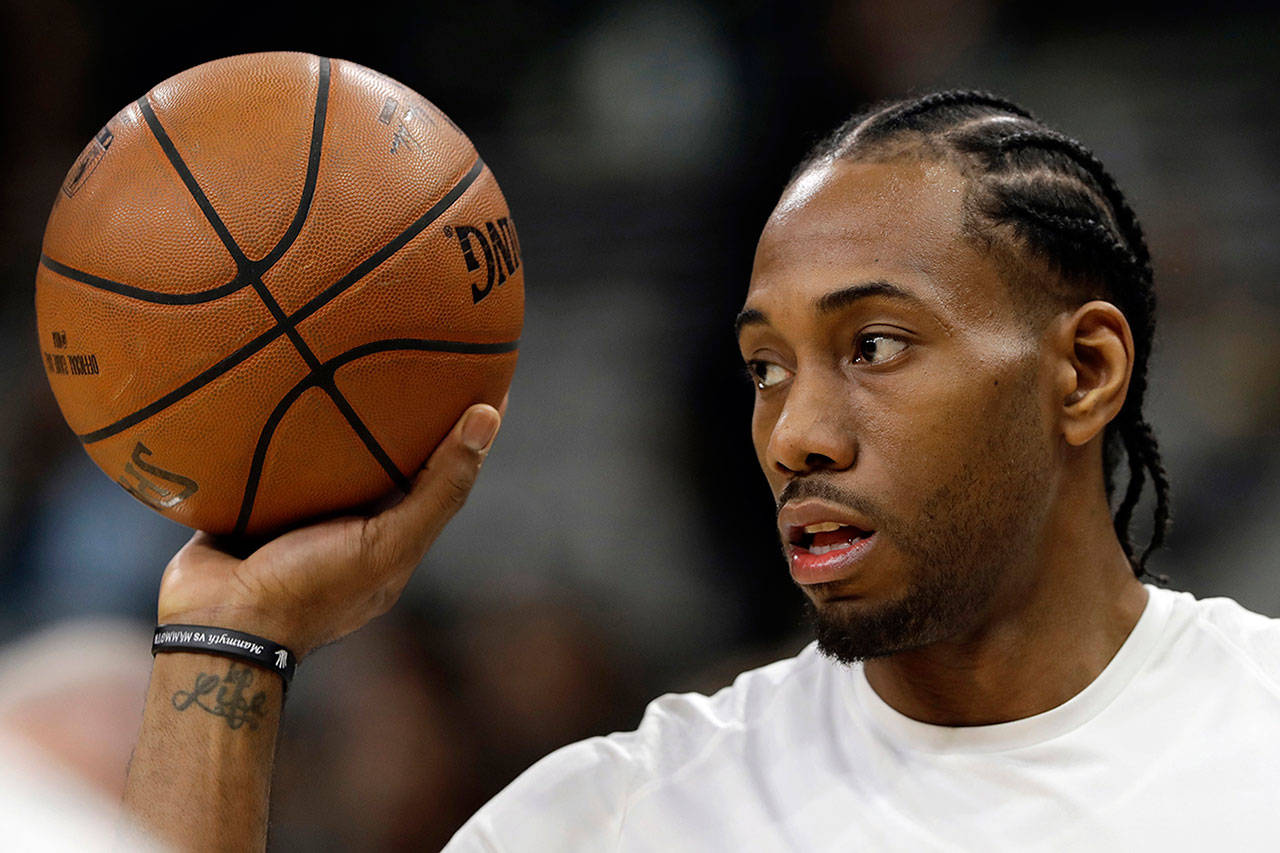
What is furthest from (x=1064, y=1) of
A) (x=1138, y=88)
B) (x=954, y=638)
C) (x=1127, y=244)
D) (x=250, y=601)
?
(x=250, y=601)

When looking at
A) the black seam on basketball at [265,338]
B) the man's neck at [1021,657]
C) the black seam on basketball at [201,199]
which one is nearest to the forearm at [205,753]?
the black seam on basketball at [265,338]

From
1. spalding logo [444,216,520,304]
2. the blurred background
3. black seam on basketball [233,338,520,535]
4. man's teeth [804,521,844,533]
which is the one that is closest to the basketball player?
man's teeth [804,521,844,533]

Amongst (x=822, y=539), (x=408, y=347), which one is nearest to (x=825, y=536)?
(x=822, y=539)

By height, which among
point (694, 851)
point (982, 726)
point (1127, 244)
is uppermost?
point (1127, 244)

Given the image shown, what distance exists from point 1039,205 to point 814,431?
695 millimetres

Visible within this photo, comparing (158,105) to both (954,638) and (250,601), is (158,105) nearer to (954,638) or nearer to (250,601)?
(250,601)

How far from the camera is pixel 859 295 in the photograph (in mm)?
2203

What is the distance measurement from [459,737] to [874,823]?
266 cm

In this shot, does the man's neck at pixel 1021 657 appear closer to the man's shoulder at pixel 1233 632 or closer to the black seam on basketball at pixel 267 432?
the man's shoulder at pixel 1233 632

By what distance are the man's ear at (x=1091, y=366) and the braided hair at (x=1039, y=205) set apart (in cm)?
6

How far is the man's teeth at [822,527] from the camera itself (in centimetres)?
218

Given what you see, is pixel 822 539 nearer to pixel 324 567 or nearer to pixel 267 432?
pixel 324 567

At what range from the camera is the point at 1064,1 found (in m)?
4.92

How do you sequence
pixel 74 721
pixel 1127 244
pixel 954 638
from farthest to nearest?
pixel 74 721
pixel 1127 244
pixel 954 638
